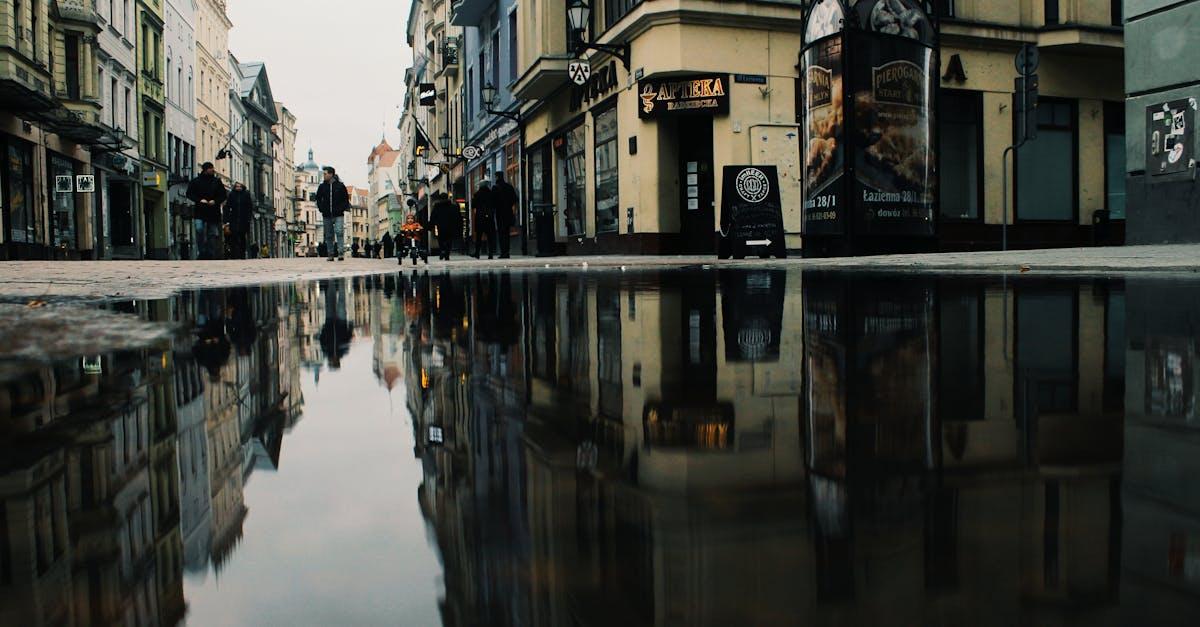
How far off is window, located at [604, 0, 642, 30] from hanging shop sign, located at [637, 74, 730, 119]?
190cm

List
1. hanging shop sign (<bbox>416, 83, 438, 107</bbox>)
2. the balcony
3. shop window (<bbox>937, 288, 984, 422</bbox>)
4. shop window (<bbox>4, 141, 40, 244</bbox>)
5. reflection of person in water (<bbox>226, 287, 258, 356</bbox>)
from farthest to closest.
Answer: hanging shop sign (<bbox>416, 83, 438, 107</bbox>) → shop window (<bbox>4, 141, 40, 244</bbox>) → the balcony → reflection of person in water (<bbox>226, 287, 258, 356</bbox>) → shop window (<bbox>937, 288, 984, 422</bbox>)

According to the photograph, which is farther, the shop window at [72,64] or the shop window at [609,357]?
the shop window at [72,64]

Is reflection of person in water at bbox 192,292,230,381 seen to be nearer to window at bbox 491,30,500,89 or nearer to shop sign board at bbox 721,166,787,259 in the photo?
shop sign board at bbox 721,166,787,259

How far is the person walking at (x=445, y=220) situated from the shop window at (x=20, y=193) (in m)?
11.3

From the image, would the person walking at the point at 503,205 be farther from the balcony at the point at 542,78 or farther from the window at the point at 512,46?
the window at the point at 512,46

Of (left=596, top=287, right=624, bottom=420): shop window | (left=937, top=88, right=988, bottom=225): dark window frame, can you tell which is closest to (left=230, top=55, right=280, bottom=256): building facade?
(left=937, top=88, right=988, bottom=225): dark window frame

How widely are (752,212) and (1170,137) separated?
19.7 feet

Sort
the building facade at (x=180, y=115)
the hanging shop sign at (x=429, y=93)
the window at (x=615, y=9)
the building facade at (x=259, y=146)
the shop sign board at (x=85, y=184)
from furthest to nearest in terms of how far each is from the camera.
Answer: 1. the building facade at (x=259, y=146)
2. the hanging shop sign at (x=429, y=93)
3. the building facade at (x=180, y=115)
4. the shop sign board at (x=85, y=184)
5. the window at (x=615, y=9)

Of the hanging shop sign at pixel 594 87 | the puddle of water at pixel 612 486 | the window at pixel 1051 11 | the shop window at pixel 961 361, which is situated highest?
the window at pixel 1051 11

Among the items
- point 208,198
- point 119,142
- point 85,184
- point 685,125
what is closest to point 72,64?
point 119,142

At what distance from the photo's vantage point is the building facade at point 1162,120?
47.7 feet

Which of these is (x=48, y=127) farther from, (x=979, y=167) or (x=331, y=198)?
(x=979, y=167)

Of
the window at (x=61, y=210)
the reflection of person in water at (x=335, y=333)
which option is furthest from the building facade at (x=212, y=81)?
the reflection of person in water at (x=335, y=333)

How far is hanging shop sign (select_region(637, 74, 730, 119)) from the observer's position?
20.2 m
